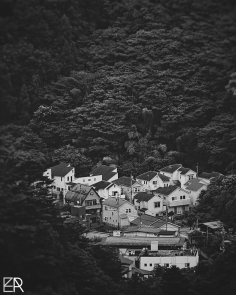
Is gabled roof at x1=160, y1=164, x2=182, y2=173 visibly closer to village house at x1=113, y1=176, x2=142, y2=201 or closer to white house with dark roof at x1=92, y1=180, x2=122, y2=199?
village house at x1=113, y1=176, x2=142, y2=201

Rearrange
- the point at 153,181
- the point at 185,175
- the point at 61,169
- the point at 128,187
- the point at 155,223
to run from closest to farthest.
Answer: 1. the point at 155,223
2. the point at 128,187
3. the point at 153,181
4. the point at 185,175
5. the point at 61,169

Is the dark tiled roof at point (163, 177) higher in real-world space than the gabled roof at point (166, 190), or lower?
higher

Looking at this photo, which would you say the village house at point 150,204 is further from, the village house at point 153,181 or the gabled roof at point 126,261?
the gabled roof at point 126,261

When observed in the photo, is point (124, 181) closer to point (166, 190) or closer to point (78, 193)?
point (166, 190)

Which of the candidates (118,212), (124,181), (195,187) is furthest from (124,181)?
(118,212)

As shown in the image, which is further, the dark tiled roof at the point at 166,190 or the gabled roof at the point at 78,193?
the dark tiled roof at the point at 166,190

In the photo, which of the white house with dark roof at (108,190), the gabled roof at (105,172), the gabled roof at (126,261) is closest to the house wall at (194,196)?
the white house with dark roof at (108,190)

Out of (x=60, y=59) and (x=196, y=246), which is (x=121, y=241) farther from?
(x=60, y=59)
